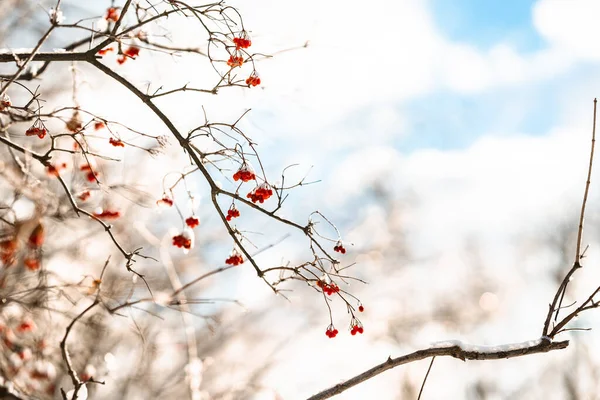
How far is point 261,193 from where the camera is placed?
2.70 m

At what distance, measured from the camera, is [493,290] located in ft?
49.7

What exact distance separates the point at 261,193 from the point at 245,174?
131mm

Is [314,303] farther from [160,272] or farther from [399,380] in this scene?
[160,272]

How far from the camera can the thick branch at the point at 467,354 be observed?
1.92 meters

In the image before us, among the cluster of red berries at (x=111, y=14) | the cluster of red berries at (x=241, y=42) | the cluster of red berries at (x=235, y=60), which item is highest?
the cluster of red berries at (x=111, y=14)

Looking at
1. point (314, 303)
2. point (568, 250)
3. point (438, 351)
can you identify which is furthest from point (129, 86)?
point (568, 250)

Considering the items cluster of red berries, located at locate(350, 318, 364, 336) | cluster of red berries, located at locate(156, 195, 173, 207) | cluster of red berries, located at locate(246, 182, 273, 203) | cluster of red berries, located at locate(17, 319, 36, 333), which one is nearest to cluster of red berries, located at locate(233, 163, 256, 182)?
cluster of red berries, located at locate(246, 182, 273, 203)

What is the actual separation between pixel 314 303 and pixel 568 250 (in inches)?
260

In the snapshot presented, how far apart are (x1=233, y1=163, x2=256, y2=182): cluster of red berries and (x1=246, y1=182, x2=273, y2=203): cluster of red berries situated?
2.4 inches

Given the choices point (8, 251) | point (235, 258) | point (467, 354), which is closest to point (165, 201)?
point (235, 258)

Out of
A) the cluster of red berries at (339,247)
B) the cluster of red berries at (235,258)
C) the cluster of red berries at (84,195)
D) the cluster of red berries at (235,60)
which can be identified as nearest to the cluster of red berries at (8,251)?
the cluster of red berries at (84,195)

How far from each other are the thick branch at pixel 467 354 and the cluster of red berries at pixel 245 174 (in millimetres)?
1181

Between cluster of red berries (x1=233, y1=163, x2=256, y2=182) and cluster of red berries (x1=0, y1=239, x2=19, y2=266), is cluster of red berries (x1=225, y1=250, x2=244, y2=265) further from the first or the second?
cluster of red berries (x1=0, y1=239, x2=19, y2=266)

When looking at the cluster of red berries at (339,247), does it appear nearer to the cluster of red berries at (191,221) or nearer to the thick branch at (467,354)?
the cluster of red berries at (191,221)
